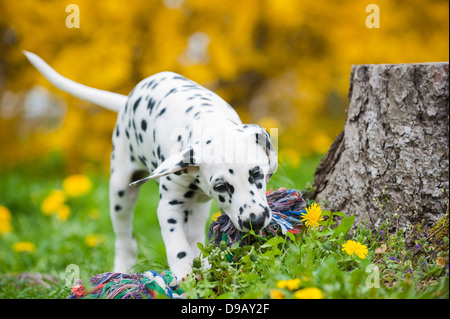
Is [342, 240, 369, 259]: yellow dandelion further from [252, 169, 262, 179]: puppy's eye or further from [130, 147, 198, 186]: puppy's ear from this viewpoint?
[130, 147, 198, 186]: puppy's ear

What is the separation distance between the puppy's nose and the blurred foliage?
15.0 ft

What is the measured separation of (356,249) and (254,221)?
0.59 metres

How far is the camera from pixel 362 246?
2.75 m

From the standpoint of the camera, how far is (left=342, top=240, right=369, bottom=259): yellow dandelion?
2.74 m

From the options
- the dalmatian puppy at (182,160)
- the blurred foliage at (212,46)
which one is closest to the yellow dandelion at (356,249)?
the dalmatian puppy at (182,160)

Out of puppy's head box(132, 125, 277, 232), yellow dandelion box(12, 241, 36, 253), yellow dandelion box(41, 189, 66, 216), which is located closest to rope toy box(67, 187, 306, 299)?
puppy's head box(132, 125, 277, 232)

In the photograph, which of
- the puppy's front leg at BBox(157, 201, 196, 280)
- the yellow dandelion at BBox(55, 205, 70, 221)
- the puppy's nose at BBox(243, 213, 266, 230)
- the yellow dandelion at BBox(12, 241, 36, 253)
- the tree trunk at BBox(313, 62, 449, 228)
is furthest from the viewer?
the yellow dandelion at BBox(55, 205, 70, 221)

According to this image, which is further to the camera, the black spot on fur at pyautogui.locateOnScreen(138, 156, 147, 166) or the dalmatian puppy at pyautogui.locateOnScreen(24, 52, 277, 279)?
the black spot on fur at pyautogui.locateOnScreen(138, 156, 147, 166)

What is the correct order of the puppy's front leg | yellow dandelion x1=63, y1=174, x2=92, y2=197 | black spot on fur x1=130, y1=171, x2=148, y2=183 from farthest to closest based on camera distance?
yellow dandelion x1=63, y1=174, x2=92, y2=197 < black spot on fur x1=130, y1=171, x2=148, y2=183 < the puppy's front leg

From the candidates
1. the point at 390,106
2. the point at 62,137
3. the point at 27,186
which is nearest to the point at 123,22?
the point at 62,137

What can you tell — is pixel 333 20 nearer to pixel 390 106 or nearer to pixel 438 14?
pixel 438 14

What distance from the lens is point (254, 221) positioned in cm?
263

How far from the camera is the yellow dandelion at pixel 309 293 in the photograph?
2.26 metres

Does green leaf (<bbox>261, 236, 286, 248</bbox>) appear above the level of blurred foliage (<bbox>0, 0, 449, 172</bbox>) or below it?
below
